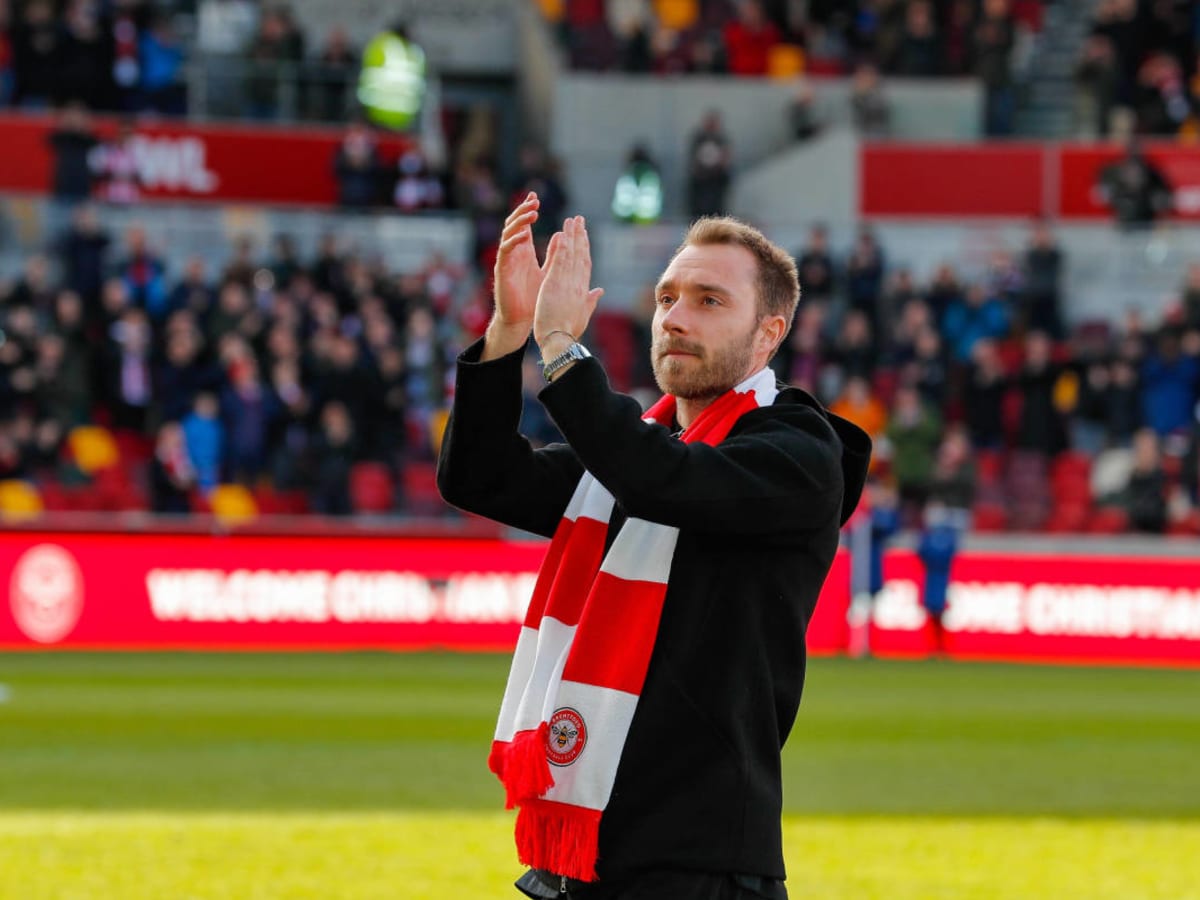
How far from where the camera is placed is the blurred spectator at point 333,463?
73.1 feet

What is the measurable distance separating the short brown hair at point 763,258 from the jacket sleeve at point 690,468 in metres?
0.31

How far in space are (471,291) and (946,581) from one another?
26.9 feet

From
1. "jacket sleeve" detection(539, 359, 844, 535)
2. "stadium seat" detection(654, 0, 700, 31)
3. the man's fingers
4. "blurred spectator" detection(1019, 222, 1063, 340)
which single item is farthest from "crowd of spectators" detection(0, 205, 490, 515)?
"jacket sleeve" detection(539, 359, 844, 535)

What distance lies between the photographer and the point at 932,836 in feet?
35.6

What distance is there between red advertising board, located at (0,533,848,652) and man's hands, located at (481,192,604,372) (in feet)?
55.3

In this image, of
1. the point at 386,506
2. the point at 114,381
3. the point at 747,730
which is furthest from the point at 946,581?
the point at 747,730

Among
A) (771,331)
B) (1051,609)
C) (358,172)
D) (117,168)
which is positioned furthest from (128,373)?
(771,331)

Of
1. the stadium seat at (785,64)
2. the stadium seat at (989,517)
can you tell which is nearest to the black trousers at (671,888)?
the stadium seat at (989,517)

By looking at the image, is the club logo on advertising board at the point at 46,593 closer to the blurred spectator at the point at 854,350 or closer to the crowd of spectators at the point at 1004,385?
the crowd of spectators at the point at 1004,385

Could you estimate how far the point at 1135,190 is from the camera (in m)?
28.3

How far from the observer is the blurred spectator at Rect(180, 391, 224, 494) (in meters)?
22.2

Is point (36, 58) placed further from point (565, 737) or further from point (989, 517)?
point (565, 737)

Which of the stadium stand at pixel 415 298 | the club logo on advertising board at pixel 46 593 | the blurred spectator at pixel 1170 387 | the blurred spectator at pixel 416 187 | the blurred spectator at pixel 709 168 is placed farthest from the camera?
the blurred spectator at pixel 709 168

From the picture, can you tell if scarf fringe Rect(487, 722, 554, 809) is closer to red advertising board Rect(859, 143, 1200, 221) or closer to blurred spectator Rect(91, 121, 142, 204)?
blurred spectator Rect(91, 121, 142, 204)
